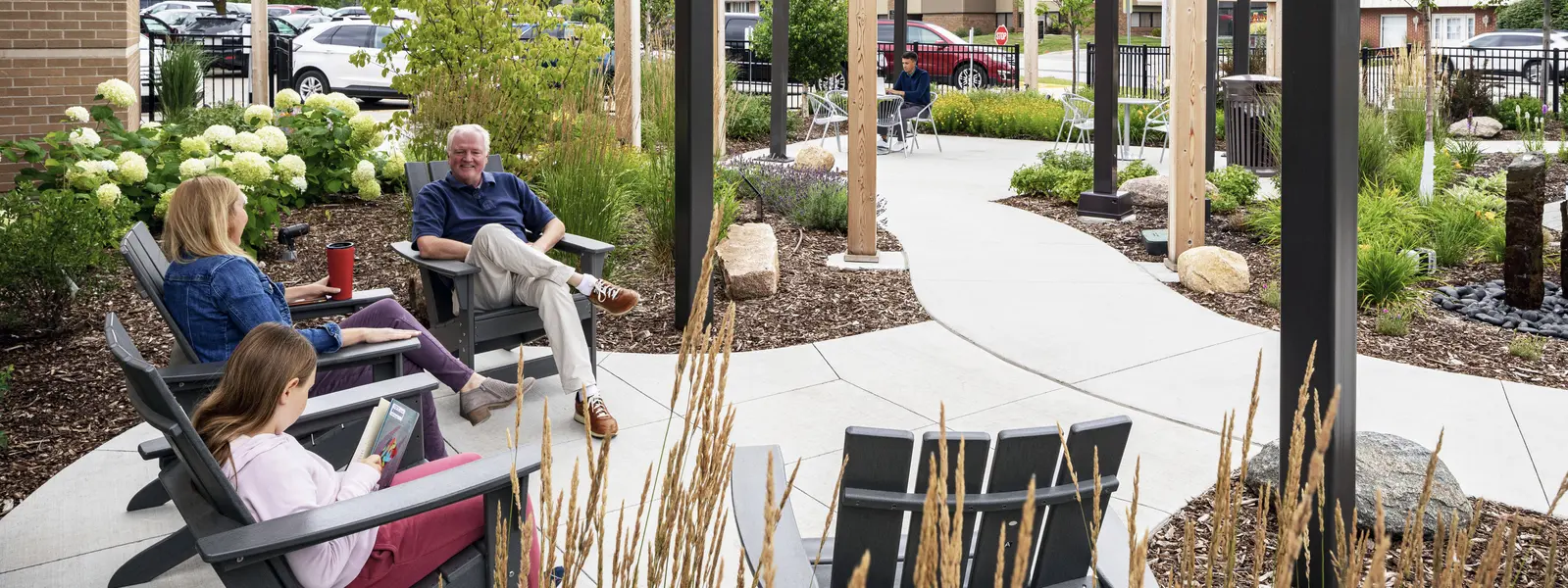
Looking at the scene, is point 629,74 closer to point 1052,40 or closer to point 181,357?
point 181,357

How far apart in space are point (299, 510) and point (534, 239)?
3.13 metres

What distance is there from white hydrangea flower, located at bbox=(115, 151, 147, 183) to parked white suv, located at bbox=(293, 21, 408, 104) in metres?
10.8

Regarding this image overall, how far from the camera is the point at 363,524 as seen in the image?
2367mm

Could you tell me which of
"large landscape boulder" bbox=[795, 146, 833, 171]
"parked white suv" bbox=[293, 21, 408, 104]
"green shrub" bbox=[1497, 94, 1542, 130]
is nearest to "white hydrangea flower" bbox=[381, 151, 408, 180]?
"large landscape boulder" bbox=[795, 146, 833, 171]

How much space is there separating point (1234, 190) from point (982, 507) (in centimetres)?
764

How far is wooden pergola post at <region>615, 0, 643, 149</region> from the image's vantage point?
331 inches

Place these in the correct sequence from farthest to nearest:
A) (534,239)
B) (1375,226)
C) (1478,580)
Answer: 1. (1375,226)
2. (534,239)
3. (1478,580)

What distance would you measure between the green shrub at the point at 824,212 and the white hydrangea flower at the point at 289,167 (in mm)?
3203

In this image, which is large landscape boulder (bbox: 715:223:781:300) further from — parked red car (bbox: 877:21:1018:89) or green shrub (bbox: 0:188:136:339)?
parked red car (bbox: 877:21:1018:89)

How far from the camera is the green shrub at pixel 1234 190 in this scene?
29.8 ft

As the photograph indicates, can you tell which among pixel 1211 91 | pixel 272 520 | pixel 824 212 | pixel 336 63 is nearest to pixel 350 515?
pixel 272 520

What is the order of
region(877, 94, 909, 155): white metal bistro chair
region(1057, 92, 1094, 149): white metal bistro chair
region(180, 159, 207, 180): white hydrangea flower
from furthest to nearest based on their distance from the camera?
1. region(877, 94, 909, 155): white metal bistro chair
2. region(1057, 92, 1094, 149): white metal bistro chair
3. region(180, 159, 207, 180): white hydrangea flower

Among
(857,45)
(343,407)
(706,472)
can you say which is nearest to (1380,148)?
(857,45)

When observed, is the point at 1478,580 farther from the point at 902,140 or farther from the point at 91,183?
the point at 902,140
